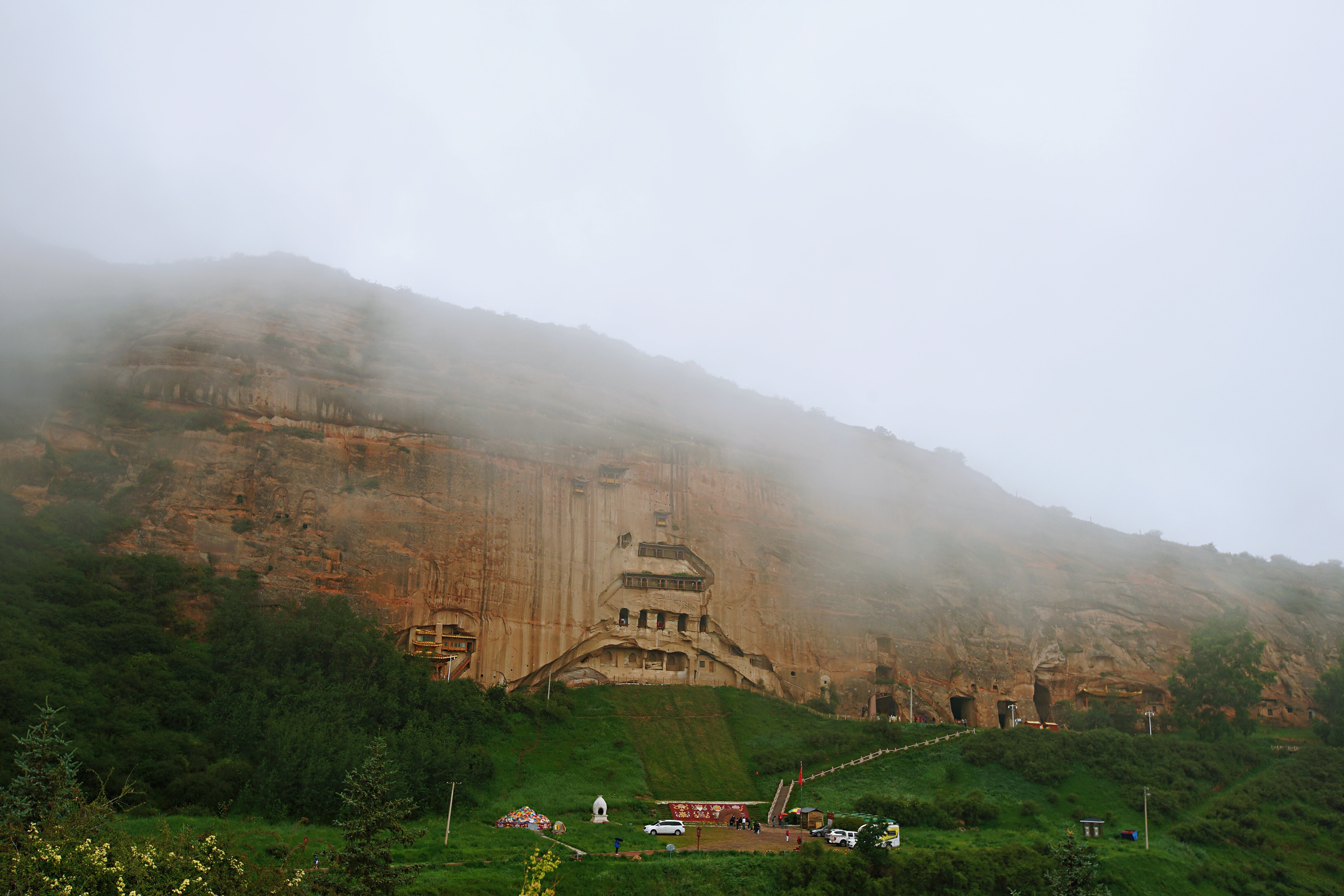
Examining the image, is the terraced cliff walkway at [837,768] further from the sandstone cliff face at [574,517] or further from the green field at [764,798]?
the sandstone cliff face at [574,517]

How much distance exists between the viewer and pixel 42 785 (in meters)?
17.4

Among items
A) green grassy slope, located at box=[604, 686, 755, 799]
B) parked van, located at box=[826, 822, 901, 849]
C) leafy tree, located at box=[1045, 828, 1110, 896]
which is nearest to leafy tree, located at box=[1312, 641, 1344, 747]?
parked van, located at box=[826, 822, 901, 849]

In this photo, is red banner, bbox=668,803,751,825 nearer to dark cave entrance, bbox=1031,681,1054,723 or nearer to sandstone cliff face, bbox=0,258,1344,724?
sandstone cliff face, bbox=0,258,1344,724

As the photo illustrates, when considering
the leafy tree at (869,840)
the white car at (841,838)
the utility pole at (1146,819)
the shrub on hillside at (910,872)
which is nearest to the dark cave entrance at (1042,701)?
the utility pole at (1146,819)

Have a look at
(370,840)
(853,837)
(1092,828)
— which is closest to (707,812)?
(853,837)

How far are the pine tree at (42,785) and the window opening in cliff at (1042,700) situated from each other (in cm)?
4928

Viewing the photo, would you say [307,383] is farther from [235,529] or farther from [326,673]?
[326,673]

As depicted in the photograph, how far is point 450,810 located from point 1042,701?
3913 cm

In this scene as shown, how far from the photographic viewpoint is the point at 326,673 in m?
35.9

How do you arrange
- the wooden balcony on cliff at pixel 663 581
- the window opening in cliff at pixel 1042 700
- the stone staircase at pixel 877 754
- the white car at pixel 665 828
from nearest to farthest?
the white car at pixel 665 828, the stone staircase at pixel 877 754, the wooden balcony on cliff at pixel 663 581, the window opening in cliff at pixel 1042 700

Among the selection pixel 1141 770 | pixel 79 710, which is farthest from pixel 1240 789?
pixel 79 710

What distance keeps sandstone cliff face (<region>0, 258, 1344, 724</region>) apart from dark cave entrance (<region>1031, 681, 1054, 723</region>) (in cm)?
15

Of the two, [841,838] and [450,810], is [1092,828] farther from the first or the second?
[450,810]

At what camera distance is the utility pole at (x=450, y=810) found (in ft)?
86.9
